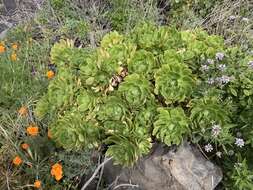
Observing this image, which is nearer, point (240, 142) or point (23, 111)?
point (240, 142)

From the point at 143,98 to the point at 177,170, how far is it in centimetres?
49

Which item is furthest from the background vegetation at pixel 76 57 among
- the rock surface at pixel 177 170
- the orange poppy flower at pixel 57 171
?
the rock surface at pixel 177 170

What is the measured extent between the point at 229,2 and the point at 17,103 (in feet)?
8.07

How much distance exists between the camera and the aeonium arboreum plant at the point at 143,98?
99.3 inches

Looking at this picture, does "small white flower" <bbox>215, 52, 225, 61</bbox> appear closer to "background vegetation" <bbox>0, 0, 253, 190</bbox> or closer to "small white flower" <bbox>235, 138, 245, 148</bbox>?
"background vegetation" <bbox>0, 0, 253, 190</bbox>

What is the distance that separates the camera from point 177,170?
102 inches

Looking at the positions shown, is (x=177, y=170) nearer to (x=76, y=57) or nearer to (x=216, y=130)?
Result: (x=216, y=130)

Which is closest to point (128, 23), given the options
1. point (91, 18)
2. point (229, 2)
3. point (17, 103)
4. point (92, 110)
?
point (91, 18)

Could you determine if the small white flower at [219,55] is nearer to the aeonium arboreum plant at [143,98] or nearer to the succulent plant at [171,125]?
the aeonium arboreum plant at [143,98]

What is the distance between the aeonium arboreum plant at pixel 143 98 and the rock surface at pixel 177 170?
8 cm

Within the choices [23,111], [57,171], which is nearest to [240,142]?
[57,171]

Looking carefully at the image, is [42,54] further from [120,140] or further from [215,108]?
[215,108]

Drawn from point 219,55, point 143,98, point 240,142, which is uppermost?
point 219,55

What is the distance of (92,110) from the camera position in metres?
2.69
